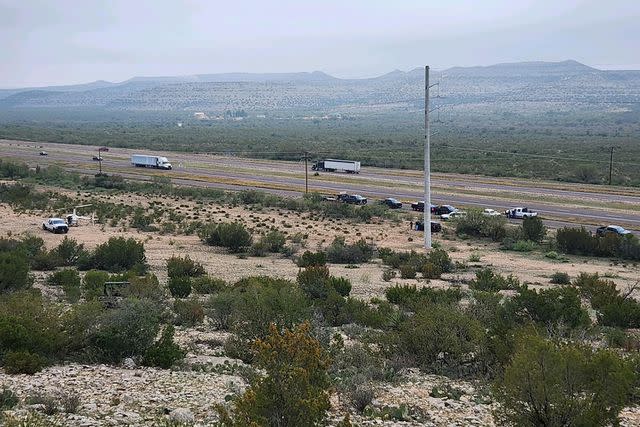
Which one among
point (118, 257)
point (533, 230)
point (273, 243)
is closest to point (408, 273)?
point (273, 243)

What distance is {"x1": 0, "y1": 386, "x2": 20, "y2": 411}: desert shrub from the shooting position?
1192 centimetres

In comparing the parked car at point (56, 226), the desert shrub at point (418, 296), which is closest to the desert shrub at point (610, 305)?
the desert shrub at point (418, 296)

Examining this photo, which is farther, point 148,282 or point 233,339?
point 148,282

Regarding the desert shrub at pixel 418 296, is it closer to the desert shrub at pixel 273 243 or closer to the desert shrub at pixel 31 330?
the desert shrub at pixel 31 330

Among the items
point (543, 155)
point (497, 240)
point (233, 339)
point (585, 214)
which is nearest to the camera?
point (233, 339)

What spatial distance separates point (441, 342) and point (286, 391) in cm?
809

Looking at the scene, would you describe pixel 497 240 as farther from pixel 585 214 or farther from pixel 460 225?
pixel 585 214

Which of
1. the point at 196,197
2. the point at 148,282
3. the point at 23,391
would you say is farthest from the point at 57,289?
the point at 196,197

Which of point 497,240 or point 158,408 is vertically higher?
point 158,408

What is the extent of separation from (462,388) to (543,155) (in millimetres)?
96925

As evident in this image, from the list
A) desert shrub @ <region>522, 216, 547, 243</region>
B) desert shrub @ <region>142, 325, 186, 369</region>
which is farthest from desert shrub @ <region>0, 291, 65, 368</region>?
desert shrub @ <region>522, 216, 547, 243</region>

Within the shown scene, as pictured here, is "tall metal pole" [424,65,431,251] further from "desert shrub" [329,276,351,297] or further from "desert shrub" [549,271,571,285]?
"desert shrub" [329,276,351,297]

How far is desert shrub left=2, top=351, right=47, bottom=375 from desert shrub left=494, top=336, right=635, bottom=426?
9380 millimetres

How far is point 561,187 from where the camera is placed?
229ft
